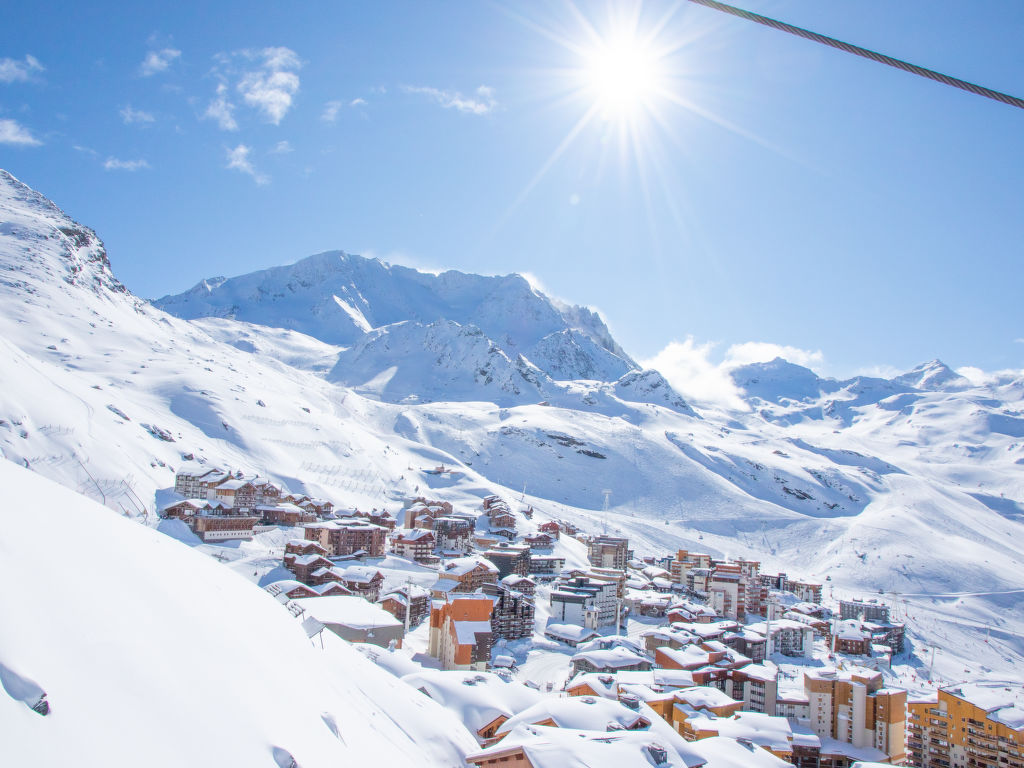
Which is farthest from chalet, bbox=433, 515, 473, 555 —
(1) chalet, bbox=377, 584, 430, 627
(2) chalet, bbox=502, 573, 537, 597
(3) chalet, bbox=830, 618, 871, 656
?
(3) chalet, bbox=830, 618, 871, 656

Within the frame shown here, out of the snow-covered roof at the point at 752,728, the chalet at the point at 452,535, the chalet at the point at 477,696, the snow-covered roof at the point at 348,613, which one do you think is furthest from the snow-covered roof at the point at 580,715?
the chalet at the point at 452,535

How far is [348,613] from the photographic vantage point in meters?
34.1

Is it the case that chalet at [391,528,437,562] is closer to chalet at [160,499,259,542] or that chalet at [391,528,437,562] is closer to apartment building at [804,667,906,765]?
chalet at [160,499,259,542]

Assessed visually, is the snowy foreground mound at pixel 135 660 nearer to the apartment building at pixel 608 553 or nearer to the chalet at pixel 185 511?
the chalet at pixel 185 511

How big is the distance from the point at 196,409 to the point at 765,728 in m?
69.9

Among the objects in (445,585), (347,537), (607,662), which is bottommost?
(607,662)

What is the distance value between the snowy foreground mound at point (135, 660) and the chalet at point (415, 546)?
1781 inches

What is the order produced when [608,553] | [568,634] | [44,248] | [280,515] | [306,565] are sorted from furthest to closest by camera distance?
[44,248] → [608,553] → [280,515] → [568,634] → [306,565]

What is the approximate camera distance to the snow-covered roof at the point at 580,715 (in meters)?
22.5

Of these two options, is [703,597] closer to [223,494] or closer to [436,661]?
[436,661]

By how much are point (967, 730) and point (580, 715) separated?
25.6 metres

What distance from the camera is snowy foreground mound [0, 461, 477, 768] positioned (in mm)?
5059

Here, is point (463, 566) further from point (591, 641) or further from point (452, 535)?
point (452, 535)

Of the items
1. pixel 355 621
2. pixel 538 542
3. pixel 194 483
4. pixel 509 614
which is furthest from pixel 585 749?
pixel 538 542
